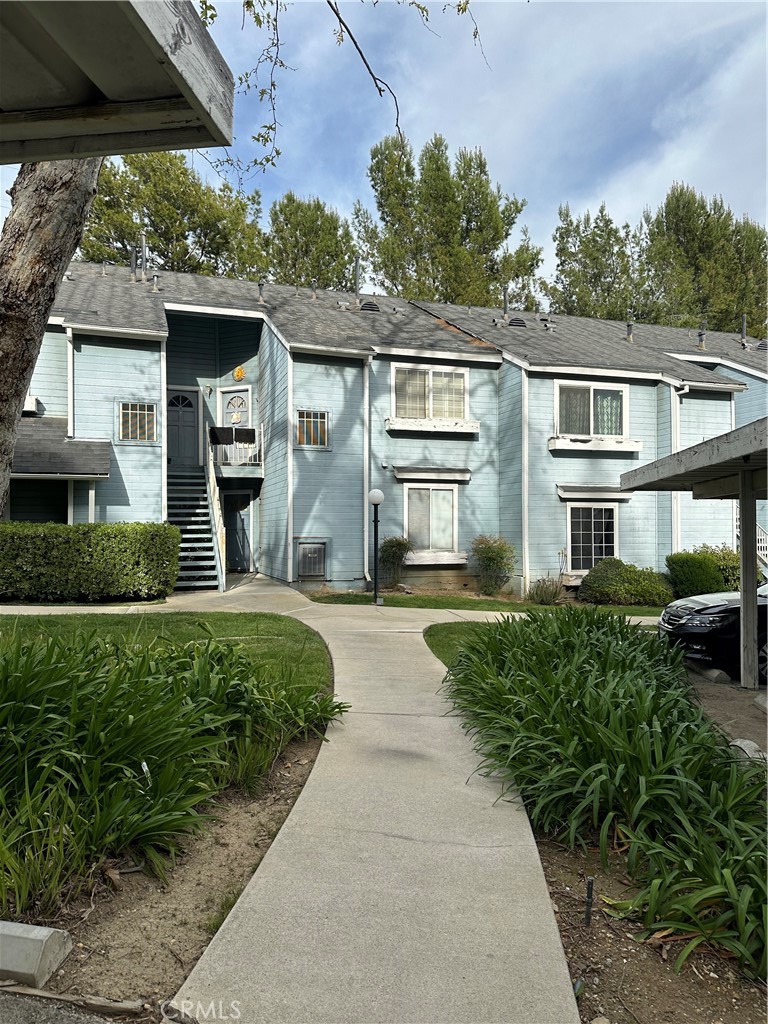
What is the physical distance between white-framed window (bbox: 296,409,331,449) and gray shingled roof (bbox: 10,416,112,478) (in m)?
4.13

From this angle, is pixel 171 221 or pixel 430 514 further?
pixel 171 221

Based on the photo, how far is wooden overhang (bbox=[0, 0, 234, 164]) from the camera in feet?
6.22

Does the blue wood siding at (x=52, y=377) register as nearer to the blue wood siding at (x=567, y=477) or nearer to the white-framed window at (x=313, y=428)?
the white-framed window at (x=313, y=428)

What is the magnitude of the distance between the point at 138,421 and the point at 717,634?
12.2 m

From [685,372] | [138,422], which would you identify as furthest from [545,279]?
[138,422]

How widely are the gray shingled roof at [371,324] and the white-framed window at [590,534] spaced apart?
11.6ft

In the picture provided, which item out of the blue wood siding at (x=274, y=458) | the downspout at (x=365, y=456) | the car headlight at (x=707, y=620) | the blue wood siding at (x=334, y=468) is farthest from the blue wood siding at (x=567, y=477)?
the car headlight at (x=707, y=620)

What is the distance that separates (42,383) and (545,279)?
2556 centimetres

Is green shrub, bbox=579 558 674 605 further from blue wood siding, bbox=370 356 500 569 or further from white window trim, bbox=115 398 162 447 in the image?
white window trim, bbox=115 398 162 447

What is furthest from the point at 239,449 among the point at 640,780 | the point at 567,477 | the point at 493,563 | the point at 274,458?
the point at 640,780

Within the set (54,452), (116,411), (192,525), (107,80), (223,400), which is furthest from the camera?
(223,400)

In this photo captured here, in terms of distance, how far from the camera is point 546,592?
49.6ft

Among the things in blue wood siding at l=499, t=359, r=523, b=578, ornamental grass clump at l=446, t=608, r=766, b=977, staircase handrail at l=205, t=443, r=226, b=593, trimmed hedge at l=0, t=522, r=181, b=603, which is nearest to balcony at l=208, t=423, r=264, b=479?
staircase handrail at l=205, t=443, r=226, b=593

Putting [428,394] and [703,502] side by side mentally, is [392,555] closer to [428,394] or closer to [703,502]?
[428,394]
